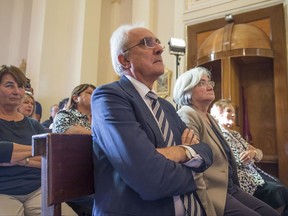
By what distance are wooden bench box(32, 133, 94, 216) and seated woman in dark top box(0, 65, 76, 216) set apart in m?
0.48

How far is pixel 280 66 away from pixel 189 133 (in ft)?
9.69

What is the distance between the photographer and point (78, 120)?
2084 mm

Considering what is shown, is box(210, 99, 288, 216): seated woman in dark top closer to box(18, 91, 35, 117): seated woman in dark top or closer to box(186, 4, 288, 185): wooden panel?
box(186, 4, 288, 185): wooden panel

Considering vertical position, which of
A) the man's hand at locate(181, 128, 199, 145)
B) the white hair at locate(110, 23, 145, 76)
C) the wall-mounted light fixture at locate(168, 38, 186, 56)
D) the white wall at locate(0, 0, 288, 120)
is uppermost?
the white wall at locate(0, 0, 288, 120)

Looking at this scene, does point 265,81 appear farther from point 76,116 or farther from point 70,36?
point 70,36

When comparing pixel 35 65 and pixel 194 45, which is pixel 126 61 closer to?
pixel 194 45

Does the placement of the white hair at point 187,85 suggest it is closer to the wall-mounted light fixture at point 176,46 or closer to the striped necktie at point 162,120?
the striped necktie at point 162,120

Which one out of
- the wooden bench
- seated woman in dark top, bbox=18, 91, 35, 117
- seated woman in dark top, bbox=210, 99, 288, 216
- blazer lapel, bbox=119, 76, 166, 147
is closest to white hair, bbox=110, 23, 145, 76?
blazer lapel, bbox=119, 76, 166, 147

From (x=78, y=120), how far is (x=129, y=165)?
1274 mm

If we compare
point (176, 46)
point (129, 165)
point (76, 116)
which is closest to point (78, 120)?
point (76, 116)

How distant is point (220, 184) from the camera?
1428 millimetres

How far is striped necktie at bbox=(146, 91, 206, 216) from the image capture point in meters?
1.03

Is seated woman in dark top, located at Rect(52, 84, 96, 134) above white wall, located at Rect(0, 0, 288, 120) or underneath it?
underneath

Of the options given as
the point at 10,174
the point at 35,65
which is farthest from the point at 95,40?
the point at 10,174
